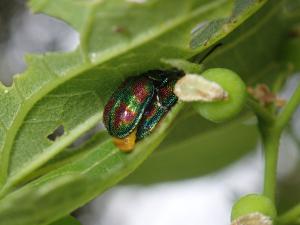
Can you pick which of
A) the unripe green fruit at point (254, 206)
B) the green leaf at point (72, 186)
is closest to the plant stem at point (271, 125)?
the unripe green fruit at point (254, 206)

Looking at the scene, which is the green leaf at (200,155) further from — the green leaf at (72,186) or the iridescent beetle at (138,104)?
the green leaf at (72,186)

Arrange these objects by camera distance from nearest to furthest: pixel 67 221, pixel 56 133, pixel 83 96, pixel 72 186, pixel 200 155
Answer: pixel 72 186 < pixel 67 221 < pixel 83 96 < pixel 56 133 < pixel 200 155

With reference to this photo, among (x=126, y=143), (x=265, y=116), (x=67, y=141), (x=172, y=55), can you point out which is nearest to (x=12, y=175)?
(x=67, y=141)

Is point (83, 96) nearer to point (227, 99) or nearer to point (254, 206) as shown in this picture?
point (227, 99)

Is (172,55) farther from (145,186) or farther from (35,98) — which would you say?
(145,186)

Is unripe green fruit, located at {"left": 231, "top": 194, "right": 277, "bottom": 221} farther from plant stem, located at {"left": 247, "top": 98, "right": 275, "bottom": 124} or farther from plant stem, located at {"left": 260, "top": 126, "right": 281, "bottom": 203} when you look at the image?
plant stem, located at {"left": 247, "top": 98, "right": 275, "bottom": 124}

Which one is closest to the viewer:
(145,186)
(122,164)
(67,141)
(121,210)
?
(122,164)

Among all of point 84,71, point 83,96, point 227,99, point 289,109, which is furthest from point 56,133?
point 289,109
